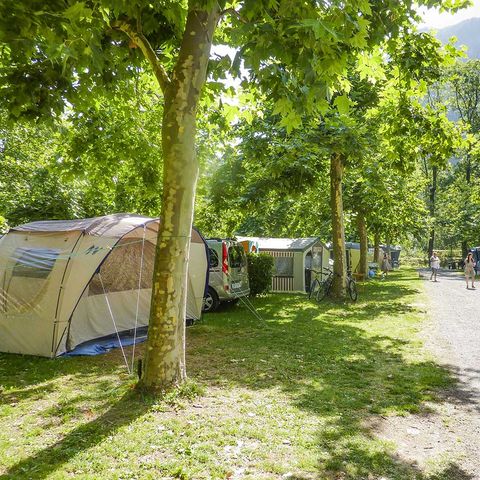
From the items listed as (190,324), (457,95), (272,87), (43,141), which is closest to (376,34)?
(272,87)

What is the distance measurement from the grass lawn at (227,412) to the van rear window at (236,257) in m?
4.82

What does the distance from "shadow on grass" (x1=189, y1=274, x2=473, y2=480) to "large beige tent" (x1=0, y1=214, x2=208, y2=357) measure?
2048mm

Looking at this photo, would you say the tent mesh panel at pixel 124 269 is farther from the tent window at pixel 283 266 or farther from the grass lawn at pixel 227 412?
the tent window at pixel 283 266

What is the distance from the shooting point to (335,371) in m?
6.65

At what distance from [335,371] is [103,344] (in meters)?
4.27

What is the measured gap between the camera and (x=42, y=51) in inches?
245

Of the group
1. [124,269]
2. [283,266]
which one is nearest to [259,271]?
[283,266]

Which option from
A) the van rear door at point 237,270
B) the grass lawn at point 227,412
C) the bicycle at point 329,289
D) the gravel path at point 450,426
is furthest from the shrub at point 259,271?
the gravel path at point 450,426

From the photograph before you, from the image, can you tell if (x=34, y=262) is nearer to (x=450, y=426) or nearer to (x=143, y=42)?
(x=143, y=42)

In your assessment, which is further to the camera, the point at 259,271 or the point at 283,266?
the point at 283,266

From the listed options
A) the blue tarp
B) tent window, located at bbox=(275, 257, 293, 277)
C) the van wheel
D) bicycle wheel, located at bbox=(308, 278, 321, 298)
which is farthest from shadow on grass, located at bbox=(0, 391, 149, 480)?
tent window, located at bbox=(275, 257, 293, 277)

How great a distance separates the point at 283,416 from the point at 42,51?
5.72 metres

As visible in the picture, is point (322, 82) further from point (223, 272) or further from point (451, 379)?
point (223, 272)

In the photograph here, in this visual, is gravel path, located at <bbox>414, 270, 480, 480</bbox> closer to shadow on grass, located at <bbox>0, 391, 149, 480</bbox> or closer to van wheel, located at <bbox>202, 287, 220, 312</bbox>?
shadow on grass, located at <bbox>0, 391, 149, 480</bbox>
